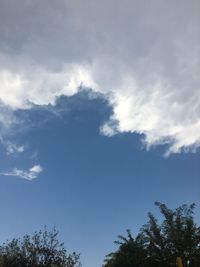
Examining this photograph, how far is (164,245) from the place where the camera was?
3331 cm

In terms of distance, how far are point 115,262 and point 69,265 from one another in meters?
9.93

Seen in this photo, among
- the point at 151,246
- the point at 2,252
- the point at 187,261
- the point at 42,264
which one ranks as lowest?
the point at 187,261

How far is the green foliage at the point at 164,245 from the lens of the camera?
32409 millimetres

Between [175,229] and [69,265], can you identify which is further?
[69,265]

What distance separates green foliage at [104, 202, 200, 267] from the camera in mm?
32409

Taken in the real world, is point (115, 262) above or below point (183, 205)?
below

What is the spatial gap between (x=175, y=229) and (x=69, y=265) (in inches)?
623

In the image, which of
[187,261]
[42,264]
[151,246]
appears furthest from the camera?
[42,264]

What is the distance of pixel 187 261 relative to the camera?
32062 millimetres

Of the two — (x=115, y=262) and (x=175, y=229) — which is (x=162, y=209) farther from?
(x=115, y=262)

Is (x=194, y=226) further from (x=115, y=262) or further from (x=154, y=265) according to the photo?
(x=115, y=262)

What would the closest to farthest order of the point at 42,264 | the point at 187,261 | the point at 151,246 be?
the point at 187,261, the point at 151,246, the point at 42,264

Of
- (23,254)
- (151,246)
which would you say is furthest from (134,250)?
(23,254)

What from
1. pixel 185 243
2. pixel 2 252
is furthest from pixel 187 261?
pixel 2 252
